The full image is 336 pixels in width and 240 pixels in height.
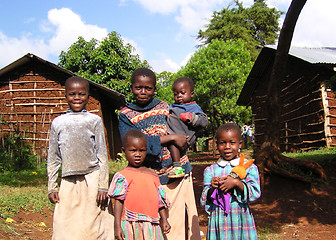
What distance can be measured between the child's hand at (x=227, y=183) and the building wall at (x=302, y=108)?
955 cm

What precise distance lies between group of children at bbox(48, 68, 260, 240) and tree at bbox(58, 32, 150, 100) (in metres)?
12.7

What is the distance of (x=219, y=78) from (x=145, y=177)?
1577 cm

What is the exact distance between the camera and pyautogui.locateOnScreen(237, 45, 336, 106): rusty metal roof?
1153cm

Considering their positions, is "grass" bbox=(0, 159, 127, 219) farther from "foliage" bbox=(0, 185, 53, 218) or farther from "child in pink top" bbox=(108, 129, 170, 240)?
"child in pink top" bbox=(108, 129, 170, 240)

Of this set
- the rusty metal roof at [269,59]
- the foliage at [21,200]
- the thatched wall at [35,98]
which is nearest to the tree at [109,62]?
the thatched wall at [35,98]

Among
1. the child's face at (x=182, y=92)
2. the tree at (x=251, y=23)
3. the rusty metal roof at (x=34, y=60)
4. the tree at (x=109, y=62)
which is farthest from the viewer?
the tree at (x=251, y=23)

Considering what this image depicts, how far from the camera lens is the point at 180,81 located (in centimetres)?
296

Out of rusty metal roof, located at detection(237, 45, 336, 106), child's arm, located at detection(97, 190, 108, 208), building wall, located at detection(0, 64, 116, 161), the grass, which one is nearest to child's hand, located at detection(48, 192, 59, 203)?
child's arm, located at detection(97, 190, 108, 208)

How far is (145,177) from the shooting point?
249 centimetres

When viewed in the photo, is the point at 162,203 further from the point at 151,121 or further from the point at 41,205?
the point at 41,205

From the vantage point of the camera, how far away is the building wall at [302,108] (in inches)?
466

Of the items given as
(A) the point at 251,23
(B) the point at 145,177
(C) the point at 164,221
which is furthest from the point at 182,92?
(A) the point at 251,23

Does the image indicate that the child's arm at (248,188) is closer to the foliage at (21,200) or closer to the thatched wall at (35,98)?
the foliage at (21,200)

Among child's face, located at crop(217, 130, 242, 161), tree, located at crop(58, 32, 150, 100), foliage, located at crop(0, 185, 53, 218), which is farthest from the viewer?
tree, located at crop(58, 32, 150, 100)
